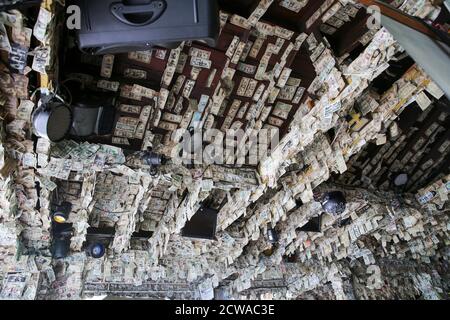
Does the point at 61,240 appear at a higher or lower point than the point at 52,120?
higher

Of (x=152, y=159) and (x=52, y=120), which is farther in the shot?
(x=152, y=159)

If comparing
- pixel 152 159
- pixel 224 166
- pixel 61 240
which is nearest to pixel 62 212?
pixel 61 240

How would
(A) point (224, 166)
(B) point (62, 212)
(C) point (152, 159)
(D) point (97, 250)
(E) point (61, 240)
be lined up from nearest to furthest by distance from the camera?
(C) point (152, 159) → (A) point (224, 166) → (B) point (62, 212) → (E) point (61, 240) → (D) point (97, 250)

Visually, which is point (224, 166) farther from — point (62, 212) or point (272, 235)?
point (62, 212)

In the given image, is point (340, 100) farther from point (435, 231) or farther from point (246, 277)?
point (246, 277)

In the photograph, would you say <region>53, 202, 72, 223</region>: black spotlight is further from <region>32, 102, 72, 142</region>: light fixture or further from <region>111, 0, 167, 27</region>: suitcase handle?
<region>111, 0, 167, 27</region>: suitcase handle

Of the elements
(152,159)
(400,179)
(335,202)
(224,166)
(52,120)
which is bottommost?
(52,120)

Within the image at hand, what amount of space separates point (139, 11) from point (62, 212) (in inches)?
114

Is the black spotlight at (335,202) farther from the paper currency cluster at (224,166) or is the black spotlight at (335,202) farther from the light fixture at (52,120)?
the light fixture at (52,120)

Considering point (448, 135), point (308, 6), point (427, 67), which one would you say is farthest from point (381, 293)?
point (427, 67)

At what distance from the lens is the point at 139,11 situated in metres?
1.90

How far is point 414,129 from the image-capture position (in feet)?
13.4

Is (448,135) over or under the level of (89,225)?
over

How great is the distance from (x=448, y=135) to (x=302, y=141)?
6.62 ft
